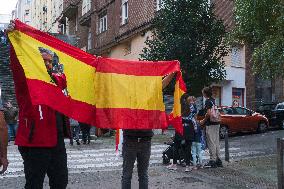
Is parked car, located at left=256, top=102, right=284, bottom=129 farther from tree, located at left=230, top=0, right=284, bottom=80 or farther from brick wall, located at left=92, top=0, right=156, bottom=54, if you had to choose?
tree, located at left=230, top=0, right=284, bottom=80

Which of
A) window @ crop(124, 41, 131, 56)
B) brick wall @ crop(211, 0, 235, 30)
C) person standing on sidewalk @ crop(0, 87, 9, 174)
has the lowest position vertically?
person standing on sidewalk @ crop(0, 87, 9, 174)

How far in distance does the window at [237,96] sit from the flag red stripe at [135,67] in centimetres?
2412

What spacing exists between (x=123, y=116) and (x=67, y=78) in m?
0.93

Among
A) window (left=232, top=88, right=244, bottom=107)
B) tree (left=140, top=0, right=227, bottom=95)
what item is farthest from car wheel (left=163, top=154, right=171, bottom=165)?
window (left=232, top=88, right=244, bottom=107)

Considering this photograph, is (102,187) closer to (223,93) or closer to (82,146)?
(82,146)

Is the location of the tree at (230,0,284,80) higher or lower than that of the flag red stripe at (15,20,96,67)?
higher

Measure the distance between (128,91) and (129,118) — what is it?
0.35 m

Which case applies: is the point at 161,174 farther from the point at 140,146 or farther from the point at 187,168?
the point at 140,146

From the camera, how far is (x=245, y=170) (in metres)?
10.7

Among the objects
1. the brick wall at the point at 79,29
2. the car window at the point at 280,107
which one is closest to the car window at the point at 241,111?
the car window at the point at 280,107

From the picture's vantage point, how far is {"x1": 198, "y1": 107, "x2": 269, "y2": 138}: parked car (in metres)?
21.5

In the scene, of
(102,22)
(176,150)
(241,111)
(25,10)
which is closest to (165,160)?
(176,150)

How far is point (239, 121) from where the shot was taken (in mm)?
22078

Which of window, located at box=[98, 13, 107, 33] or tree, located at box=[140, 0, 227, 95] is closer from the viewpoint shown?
tree, located at box=[140, 0, 227, 95]
